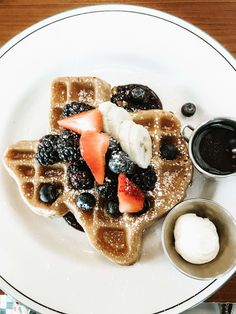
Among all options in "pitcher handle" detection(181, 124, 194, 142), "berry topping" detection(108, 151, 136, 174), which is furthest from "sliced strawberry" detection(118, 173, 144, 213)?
"pitcher handle" detection(181, 124, 194, 142)

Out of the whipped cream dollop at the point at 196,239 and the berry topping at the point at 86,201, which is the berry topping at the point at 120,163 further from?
the whipped cream dollop at the point at 196,239

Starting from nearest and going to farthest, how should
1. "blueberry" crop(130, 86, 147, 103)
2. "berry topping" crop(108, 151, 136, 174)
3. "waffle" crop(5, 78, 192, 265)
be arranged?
1. "berry topping" crop(108, 151, 136, 174)
2. "waffle" crop(5, 78, 192, 265)
3. "blueberry" crop(130, 86, 147, 103)

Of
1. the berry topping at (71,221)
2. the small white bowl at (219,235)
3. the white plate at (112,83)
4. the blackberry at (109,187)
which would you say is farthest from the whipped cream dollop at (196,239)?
the berry topping at (71,221)

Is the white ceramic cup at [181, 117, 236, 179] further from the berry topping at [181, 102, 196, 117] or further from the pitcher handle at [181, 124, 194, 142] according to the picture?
the berry topping at [181, 102, 196, 117]

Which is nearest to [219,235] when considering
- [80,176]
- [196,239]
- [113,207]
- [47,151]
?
[196,239]

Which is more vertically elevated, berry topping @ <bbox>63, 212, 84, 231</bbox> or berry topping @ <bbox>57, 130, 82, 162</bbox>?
berry topping @ <bbox>57, 130, 82, 162</bbox>

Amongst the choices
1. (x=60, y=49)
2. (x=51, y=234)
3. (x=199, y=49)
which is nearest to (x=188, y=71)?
(x=199, y=49)

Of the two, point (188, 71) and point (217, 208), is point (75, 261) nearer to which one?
point (217, 208)
